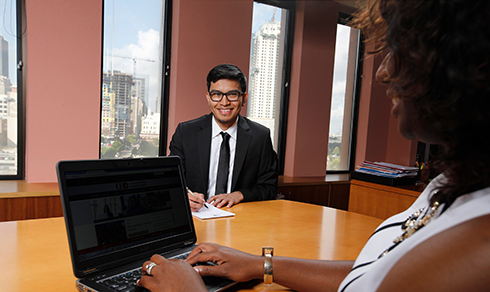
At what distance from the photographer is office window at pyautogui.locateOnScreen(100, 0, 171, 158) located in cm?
339

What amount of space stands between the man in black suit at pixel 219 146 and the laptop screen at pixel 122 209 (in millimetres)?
1180

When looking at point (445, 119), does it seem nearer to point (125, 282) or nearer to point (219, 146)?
point (125, 282)

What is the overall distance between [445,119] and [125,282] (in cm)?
79

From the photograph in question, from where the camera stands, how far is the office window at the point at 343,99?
16.5 ft

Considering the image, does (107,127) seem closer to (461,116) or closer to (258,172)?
(258,172)

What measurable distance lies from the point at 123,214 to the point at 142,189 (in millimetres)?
101

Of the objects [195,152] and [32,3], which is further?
[32,3]

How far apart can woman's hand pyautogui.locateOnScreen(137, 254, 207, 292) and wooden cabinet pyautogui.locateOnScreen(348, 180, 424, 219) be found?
2539 mm

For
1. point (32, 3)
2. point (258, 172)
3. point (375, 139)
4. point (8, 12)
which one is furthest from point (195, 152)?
point (375, 139)

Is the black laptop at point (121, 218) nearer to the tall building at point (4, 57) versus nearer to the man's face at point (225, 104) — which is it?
the man's face at point (225, 104)

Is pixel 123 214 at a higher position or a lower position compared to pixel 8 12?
lower

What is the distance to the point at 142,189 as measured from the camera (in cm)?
111

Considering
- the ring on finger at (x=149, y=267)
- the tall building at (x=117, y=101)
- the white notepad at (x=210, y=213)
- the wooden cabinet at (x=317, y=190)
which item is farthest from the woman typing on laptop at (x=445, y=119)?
the wooden cabinet at (x=317, y=190)

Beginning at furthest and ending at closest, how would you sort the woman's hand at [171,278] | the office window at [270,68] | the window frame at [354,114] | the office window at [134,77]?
1. the window frame at [354,114]
2. the office window at [270,68]
3. the office window at [134,77]
4. the woman's hand at [171,278]
